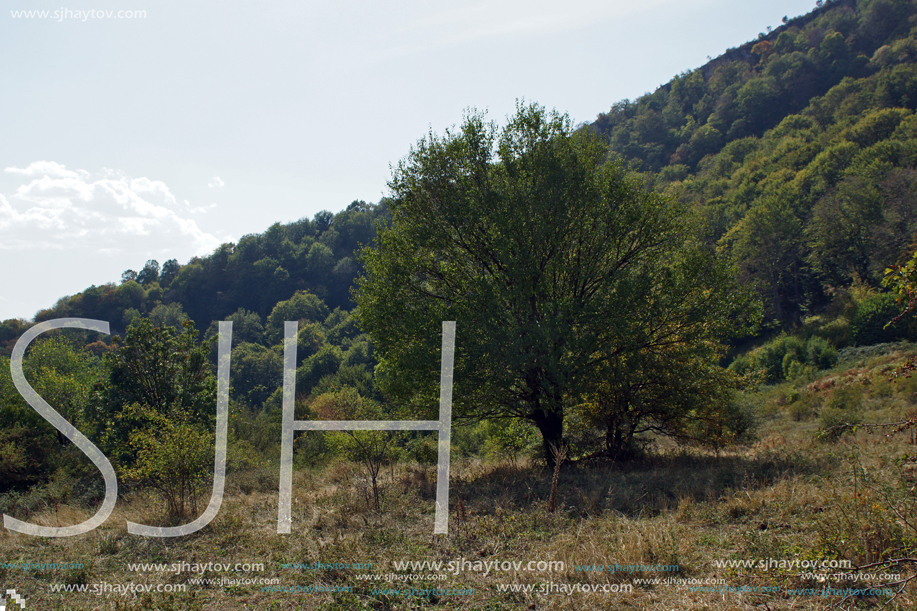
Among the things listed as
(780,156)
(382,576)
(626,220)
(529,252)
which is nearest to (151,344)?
(529,252)

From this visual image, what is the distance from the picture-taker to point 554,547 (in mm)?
7262

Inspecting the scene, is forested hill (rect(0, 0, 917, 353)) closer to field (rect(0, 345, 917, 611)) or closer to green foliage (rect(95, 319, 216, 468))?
field (rect(0, 345, 917, 611))

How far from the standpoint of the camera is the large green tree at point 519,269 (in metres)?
12.6

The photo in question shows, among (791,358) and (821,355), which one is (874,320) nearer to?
(821,355)

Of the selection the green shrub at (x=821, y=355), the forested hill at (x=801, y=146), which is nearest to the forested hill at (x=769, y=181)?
the forested hill at (x=801, y=146)

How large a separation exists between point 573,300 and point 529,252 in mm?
1787

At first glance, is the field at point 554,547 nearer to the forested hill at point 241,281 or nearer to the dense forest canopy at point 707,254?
the dense forest canopy at point 707,254

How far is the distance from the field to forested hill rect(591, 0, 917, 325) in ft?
28.4

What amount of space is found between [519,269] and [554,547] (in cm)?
724

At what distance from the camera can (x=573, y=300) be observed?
12.7 metres

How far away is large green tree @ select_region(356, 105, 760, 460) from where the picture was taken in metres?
12.6

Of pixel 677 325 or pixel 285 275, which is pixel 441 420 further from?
pixel 285 275

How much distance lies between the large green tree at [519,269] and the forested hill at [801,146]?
7.40ft

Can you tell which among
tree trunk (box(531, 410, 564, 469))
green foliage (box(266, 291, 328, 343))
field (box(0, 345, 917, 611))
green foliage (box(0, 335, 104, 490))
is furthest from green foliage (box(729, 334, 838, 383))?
green foliage (box(266, 291, 328, 343))
